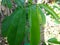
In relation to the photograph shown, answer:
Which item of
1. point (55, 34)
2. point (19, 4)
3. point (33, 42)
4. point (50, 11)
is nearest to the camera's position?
point (33, 42)

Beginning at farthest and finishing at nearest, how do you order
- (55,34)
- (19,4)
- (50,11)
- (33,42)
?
(55,34), (19,4), (50,11), (33,42)

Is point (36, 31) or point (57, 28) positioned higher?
point (36, 31)

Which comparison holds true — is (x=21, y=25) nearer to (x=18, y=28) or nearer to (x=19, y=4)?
(x=18, y=28)

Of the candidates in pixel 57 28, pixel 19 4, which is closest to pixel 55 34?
pixel 57 28

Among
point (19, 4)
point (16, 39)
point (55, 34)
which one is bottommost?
point (55, 34)

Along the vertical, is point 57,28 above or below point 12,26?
below

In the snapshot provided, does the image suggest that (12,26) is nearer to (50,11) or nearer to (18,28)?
(18,28)

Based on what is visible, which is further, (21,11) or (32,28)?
(21,11)

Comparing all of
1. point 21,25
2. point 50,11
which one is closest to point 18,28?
point 21,25

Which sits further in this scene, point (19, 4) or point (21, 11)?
point (19, 4)
